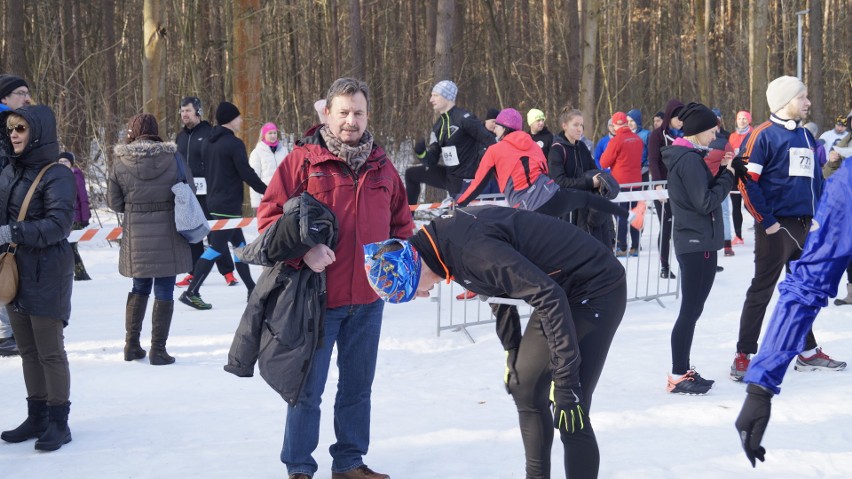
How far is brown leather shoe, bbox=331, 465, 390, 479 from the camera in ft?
14.7

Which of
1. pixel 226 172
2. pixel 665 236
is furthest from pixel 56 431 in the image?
pixel 665 236

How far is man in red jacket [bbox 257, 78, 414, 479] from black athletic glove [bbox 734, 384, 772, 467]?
5.77ft

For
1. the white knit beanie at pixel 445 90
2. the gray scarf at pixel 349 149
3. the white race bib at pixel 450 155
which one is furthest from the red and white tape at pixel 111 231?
the gray scarf at pixel 349 149

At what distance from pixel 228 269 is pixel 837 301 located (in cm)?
637

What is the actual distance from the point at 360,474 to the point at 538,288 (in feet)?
5.67

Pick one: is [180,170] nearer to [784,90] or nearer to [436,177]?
[436,177]

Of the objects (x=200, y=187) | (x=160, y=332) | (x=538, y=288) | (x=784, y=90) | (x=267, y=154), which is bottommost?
(x=160, y=332)

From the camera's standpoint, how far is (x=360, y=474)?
4504 mm

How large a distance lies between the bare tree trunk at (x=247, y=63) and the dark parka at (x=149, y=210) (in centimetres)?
720

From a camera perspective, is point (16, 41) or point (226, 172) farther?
point (16, 41)

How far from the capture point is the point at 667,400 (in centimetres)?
589

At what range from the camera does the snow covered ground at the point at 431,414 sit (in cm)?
480

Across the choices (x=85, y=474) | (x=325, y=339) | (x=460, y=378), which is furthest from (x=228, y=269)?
(x=325, y=339)

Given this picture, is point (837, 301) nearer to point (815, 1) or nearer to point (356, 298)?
point (356, 298)
